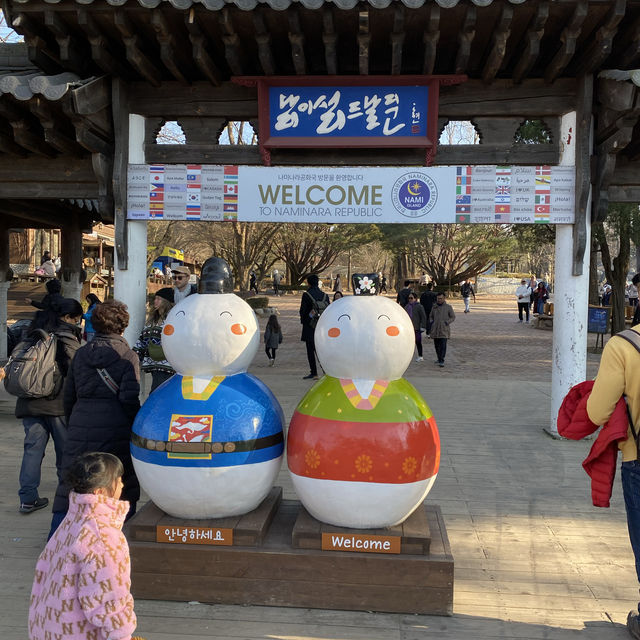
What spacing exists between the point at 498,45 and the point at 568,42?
0.61m

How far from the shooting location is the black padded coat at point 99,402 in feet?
11.8

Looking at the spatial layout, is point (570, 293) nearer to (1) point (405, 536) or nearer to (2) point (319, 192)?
(2) point (319, 192)

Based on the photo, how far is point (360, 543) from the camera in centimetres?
320

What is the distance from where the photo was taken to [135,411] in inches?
150

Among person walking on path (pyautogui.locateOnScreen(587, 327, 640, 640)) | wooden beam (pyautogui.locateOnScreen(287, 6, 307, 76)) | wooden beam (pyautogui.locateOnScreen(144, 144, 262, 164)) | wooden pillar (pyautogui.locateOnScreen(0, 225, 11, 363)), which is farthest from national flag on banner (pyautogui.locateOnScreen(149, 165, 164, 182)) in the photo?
wooden pillar (pyautogui.locateOnScreen(0, 225, 11, 363))

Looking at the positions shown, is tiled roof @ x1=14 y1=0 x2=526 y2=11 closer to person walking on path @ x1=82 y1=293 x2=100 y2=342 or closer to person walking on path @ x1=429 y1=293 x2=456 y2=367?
person walking on path @ x1=82 y1=293 x2=100 y2=342

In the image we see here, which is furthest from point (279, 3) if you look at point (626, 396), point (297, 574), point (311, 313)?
point (311, 313)

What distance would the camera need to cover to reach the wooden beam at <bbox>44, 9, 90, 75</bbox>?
208 inches

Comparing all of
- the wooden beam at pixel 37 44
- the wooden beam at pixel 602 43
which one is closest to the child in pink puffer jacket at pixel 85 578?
the wooden beam at pixel 37 44

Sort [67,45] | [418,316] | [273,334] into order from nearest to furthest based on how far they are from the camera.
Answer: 1. [67,45]
2. [273,334]
3. [418,316]

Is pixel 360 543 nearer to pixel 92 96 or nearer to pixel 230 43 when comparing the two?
pixel 230 43

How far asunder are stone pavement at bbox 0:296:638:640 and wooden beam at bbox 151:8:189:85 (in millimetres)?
4024

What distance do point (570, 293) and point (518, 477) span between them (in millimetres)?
2180

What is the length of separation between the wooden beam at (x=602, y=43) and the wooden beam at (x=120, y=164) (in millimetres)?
4650
